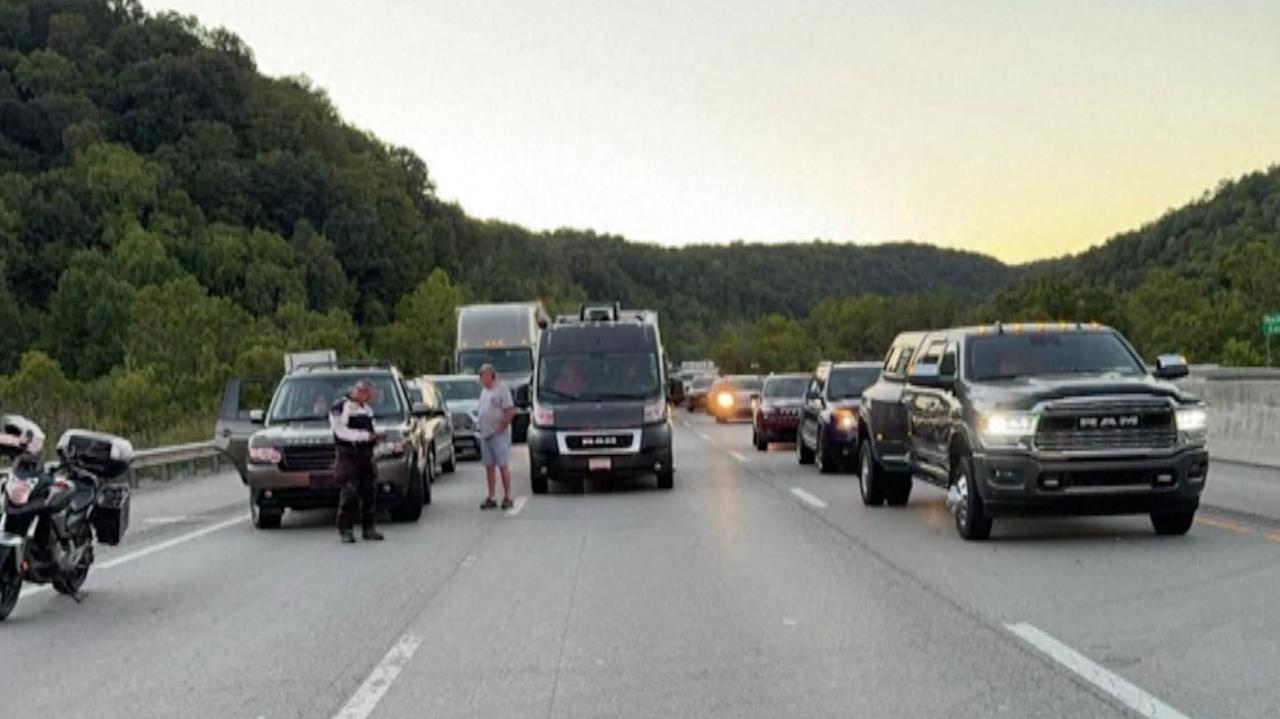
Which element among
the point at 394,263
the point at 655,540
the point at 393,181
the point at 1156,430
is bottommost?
the point at 655,540

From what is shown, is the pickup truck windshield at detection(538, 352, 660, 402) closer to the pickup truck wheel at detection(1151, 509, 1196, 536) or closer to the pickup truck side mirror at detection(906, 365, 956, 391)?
the pickup truck side mirror at detection(906, 365, 956, 391)

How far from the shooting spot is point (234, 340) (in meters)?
68.7

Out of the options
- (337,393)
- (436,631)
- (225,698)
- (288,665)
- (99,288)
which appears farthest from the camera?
(99,288)

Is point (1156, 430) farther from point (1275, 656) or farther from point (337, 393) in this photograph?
point (337, 393)

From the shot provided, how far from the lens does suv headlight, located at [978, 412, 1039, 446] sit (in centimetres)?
1295

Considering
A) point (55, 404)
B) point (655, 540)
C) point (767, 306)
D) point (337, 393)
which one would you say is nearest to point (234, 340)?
point (55, 404)

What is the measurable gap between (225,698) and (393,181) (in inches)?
5074

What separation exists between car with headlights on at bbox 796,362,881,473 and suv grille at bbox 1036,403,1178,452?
9674 mm

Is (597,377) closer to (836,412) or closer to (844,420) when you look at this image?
(836,412)

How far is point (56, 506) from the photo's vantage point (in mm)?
10672

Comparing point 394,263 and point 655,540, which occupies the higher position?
point 394,263

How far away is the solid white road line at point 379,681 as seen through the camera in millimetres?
7156

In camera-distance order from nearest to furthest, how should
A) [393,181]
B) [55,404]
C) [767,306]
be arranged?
[55,404] → [393,181] → [767,306]

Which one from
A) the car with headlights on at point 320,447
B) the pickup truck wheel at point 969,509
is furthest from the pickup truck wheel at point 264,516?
the pickup truck wheel at point 969,509
